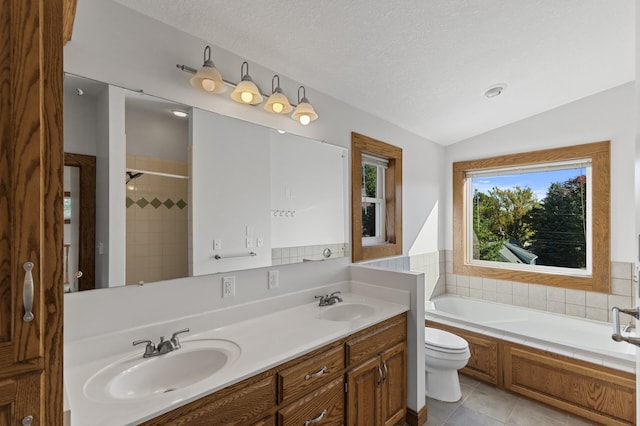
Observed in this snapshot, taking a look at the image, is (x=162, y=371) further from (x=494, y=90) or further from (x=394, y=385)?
(x=494, y=90)

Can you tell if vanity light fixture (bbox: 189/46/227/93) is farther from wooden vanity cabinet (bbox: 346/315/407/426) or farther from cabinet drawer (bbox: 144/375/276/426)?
wooden vanity cabinet (bbox: 346/315/407/426)

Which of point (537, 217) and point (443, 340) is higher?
point (537, 217)

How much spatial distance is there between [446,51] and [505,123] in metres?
1.81

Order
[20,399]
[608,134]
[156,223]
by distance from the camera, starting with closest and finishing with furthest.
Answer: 1. [20,399]
2. [156,223]
3. [608,134]

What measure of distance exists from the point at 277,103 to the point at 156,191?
884 mm

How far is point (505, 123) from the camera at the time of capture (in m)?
3.22

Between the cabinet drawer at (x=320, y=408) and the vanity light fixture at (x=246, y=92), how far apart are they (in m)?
1.58

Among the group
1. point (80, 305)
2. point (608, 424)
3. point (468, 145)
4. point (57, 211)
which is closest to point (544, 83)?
→ point (468, 145)

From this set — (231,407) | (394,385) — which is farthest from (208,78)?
(394,385)

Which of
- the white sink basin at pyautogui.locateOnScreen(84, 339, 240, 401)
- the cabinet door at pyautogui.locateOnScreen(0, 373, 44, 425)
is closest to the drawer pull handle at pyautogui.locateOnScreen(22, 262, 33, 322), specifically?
the cabinet door at pyautogui.locateOnScreen(0, 373, 44, 425)

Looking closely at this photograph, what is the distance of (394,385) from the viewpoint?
1854mm

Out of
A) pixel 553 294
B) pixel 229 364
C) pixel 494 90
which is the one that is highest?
pixel 494 90

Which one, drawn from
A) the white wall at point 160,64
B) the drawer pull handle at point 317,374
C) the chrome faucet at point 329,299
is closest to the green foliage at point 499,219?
the white wall at point 160,64

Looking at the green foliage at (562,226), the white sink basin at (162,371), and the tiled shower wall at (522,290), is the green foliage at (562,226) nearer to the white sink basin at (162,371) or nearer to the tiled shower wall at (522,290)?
the tiled shower wall at (522,290)
